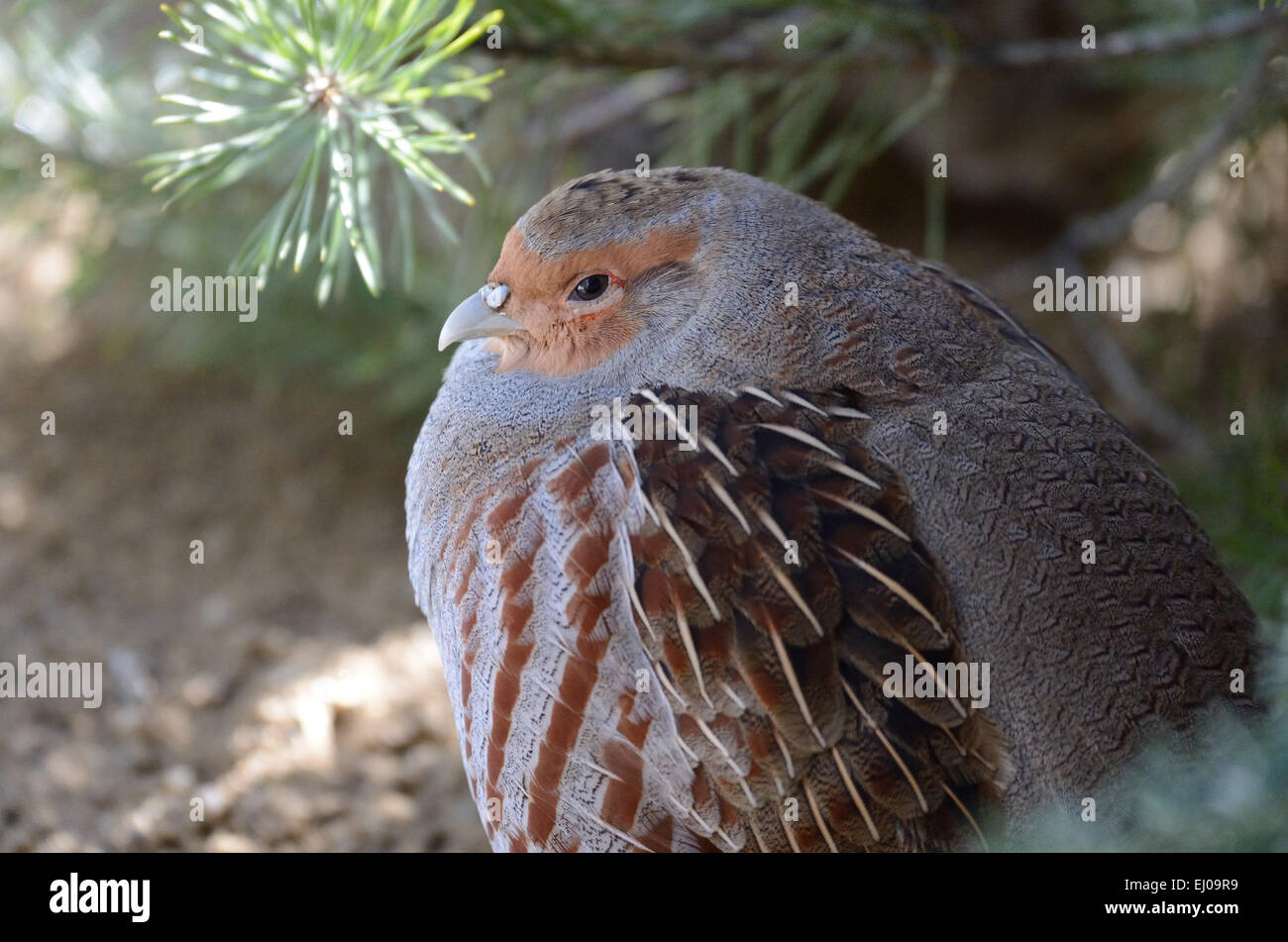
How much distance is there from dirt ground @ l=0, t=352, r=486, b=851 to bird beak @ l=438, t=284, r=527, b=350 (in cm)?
156

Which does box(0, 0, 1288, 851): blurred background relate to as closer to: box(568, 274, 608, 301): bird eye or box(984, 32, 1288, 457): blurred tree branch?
box(984, 32, 1288, 457): blurred tree branch

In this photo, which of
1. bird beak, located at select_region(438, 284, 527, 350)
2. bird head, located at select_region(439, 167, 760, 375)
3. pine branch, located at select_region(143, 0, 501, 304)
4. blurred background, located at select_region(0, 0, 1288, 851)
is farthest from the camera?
blurred background, located at select_region(0, 0, 1288, 851)

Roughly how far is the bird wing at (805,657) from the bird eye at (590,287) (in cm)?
52

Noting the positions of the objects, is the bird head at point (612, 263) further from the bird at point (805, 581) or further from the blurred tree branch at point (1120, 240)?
the blurred tree branch at point (1120, 240)

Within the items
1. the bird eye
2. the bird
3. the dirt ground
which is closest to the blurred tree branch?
the bird

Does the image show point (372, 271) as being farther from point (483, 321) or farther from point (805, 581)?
point (805, 581)

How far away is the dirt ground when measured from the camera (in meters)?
3.01

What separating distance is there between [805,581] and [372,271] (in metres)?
1.00

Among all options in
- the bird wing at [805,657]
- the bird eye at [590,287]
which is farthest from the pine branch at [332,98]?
the bird wing at [805,657]

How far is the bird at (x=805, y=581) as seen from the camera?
5.79 ft

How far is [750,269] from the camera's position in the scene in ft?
6.75

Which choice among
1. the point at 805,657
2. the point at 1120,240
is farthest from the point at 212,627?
the point at 1120,240
